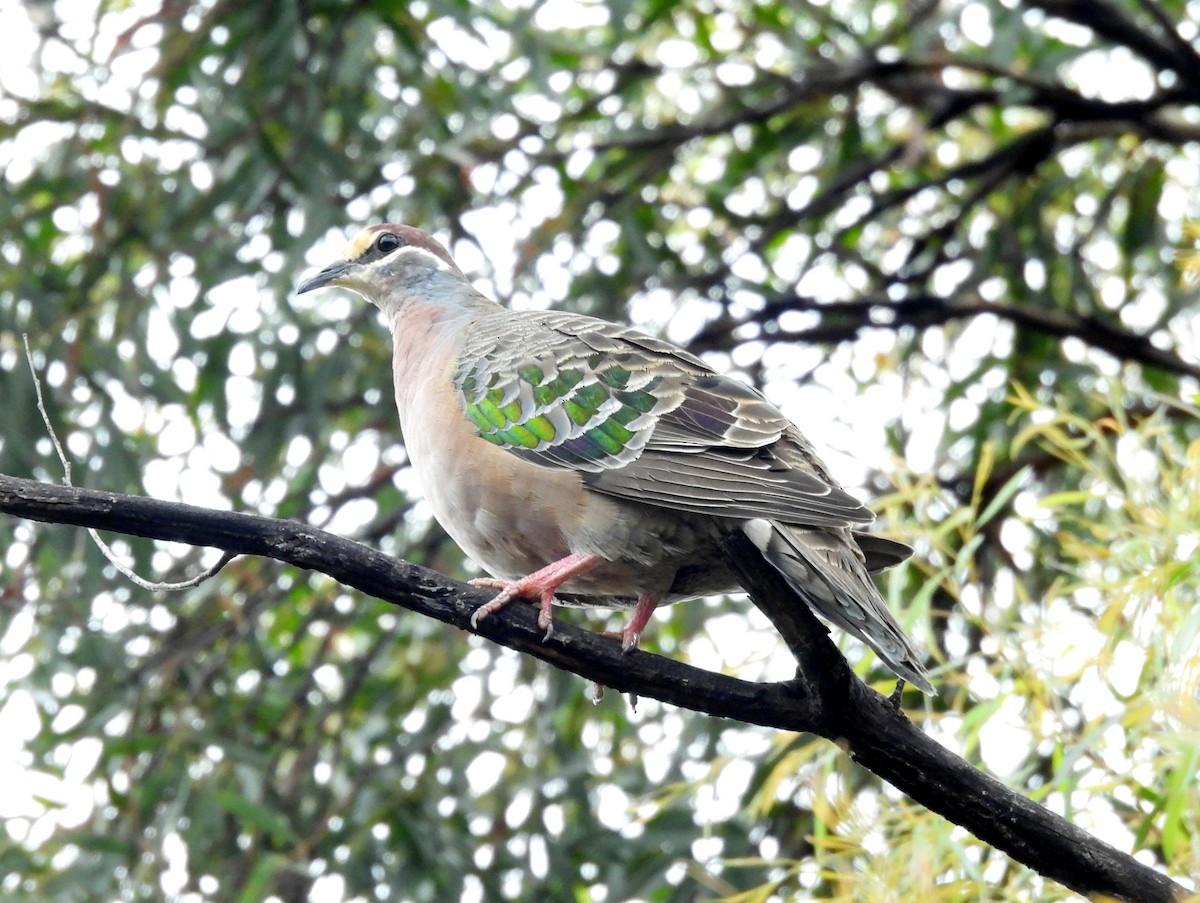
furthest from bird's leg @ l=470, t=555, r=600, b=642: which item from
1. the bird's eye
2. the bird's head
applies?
the bird's eye

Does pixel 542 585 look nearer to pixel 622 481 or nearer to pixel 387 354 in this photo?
pixel 622 481

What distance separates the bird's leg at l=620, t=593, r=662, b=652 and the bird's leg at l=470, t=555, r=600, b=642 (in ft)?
0.46

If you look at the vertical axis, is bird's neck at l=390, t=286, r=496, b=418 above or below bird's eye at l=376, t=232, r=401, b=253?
below

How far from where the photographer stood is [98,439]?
475 cm

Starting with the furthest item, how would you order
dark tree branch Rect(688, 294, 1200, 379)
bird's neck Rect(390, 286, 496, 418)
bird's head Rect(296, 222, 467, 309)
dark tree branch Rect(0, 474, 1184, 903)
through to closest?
dark tree branch Rect(688, 294, 1200, 379) < bird's head Rect(296, 222, 467, 309) < bird's neck Rect(390, 286, 496, 418) < dark tree branch Rect(0, 474, 1184, 903)

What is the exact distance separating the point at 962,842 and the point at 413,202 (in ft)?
10.1

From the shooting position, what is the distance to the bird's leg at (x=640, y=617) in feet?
9.19

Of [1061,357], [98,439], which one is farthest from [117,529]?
[1061,357]

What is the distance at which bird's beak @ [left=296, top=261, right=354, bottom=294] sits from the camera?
14.2 ft

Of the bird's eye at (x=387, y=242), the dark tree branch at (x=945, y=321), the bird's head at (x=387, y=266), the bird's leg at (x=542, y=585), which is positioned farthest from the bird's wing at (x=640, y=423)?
the dark tree branch at (x=945, y=321)

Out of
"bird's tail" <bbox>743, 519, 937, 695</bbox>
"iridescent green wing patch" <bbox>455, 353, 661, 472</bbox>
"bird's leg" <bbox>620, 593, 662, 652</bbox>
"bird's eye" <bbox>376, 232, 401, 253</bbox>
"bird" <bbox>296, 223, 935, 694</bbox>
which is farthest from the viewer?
"bird's eye" <bbox>376, 232, 401, 253</bbox>

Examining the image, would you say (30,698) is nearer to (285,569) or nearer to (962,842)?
(285,569)

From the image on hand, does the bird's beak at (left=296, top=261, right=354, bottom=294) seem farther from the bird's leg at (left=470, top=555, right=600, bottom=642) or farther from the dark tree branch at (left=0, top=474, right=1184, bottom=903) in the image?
the dark tree branch at (left=0, top=474, right=1184, bottom=903)

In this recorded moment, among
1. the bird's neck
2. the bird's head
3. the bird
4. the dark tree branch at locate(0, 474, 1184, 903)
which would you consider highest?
the bird's head
